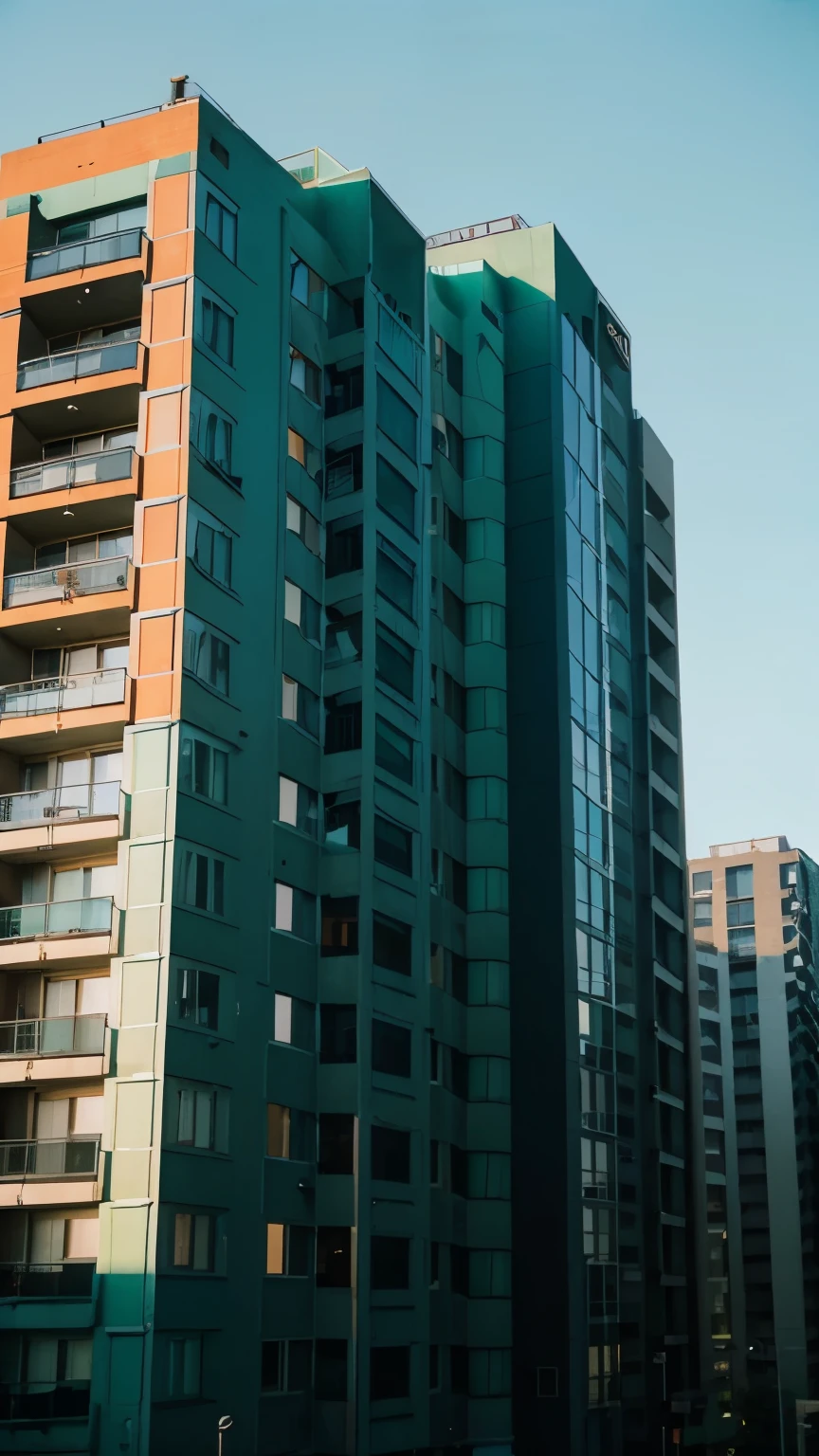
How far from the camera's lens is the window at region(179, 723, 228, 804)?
47.8 metres

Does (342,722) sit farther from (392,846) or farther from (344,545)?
(344,545)

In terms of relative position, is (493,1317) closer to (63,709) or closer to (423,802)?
(423,802)

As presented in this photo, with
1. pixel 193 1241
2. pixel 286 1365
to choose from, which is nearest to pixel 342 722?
pixel 193 1241

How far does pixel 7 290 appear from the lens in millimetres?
54062

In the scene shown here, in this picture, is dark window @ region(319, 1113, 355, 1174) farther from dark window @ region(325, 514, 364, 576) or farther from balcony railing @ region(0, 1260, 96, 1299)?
dark window @ region(325, 514, 364, 576)

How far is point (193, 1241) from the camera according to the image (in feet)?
149

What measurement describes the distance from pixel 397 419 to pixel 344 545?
631 cm

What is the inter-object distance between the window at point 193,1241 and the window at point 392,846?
14205 millimetres

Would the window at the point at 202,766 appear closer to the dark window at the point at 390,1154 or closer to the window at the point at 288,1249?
the dark window at the point at 390,1154

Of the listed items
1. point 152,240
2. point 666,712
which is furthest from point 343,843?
point 666,712

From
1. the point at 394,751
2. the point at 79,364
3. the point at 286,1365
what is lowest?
the point at 286,1365

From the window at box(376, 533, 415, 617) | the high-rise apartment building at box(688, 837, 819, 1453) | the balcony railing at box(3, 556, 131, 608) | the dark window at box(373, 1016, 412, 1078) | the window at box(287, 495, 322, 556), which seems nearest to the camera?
the balcony railing at box(3, 556, 131, 608)

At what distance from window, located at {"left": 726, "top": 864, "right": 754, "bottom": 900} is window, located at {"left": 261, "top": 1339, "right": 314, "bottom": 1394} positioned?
101053mm

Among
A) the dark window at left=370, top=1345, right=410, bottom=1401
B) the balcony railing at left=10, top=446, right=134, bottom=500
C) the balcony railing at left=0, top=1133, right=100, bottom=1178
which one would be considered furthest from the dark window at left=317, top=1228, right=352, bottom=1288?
the balcony railing at left=10, top=446, right=134, bottom=500
